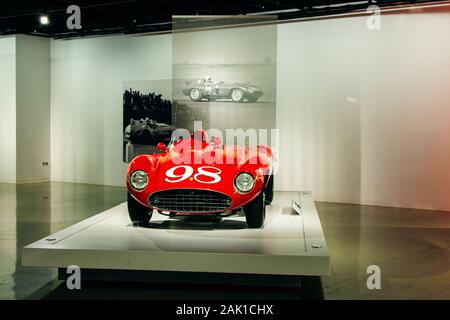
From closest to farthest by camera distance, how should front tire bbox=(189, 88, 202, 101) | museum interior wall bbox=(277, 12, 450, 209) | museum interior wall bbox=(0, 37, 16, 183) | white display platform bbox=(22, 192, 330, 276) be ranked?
1. white display platform bbox=(22, 192, 330, 276)
2. museum interior wall bbox=(277, 12, 450, 209)
3. front tire bbox=(189, 88, 202, 101)
4. museum interior wall bbox=(0, 37, 16, 183)

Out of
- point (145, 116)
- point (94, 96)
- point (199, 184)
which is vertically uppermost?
point (94, 96)

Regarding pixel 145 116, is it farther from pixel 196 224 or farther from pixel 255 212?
pixel 255 212

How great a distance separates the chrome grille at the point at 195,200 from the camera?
447 centimetres

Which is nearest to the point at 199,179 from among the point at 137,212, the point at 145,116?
the point at 137,212

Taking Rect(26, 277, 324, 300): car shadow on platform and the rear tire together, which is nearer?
Rect(26, 277, 324, 300): car shadow on platform

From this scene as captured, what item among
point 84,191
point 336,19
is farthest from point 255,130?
point 84,191

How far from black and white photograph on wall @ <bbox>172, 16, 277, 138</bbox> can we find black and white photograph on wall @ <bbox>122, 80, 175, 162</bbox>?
1.15 meters

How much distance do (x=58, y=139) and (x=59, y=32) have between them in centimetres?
196

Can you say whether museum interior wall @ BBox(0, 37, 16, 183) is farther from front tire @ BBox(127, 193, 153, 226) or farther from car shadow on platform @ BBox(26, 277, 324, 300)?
car shadow on platform @ BBox(26, 277, 324, 300)

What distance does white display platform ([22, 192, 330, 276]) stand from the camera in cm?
374

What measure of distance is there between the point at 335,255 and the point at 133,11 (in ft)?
18.6

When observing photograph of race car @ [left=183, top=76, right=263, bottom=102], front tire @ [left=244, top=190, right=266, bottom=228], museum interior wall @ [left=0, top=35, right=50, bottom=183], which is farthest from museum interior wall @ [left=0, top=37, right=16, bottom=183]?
front tire @ [left=244, top=190, right=266, bottom=228]

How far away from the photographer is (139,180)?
4645 millimetres

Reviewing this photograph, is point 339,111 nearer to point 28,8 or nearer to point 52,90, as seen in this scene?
point 28,8
